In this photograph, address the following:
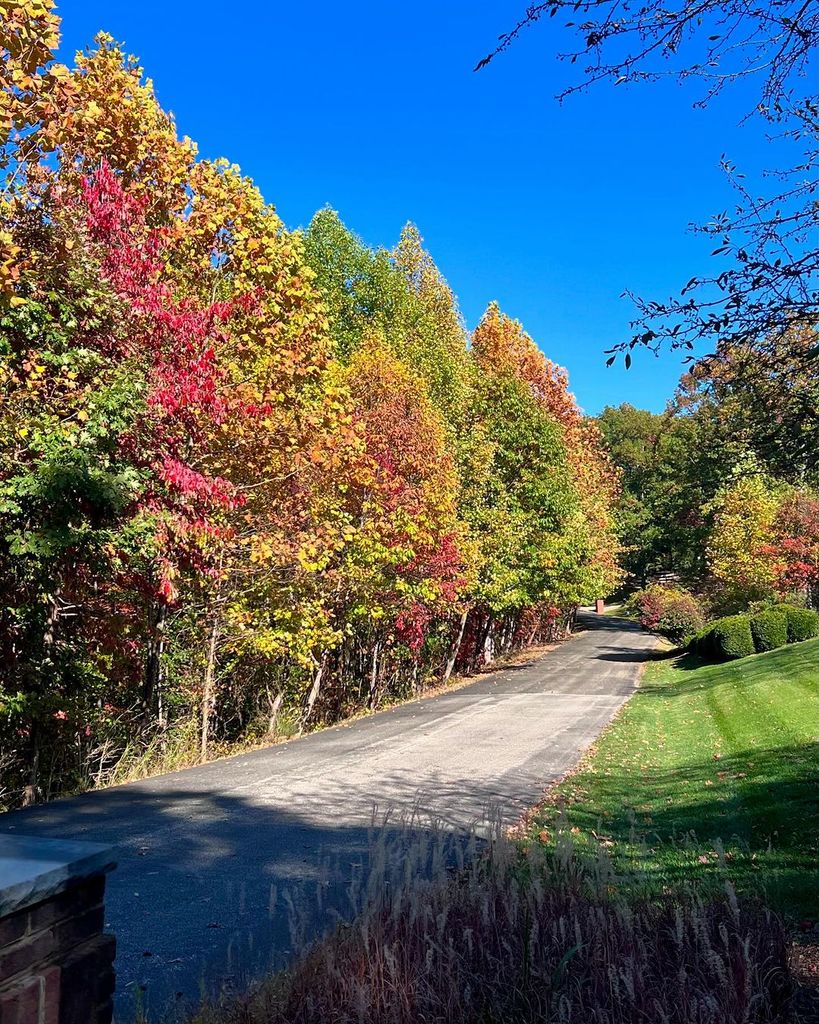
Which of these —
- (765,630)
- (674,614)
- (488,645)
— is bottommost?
(765,630)

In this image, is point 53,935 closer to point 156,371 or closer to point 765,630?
point 156,371

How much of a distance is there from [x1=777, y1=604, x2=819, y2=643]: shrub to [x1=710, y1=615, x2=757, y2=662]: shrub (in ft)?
3.85

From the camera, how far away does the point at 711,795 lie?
8.02m

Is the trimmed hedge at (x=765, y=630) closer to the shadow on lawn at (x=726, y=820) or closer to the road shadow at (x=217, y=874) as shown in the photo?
the shadow on lawn at (x=726, y=820)

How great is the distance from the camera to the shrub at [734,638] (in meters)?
23.5

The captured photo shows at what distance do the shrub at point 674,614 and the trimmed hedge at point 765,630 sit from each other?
7040mm

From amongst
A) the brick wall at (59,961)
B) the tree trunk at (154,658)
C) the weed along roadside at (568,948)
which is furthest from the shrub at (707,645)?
the brick wall at (59,961)

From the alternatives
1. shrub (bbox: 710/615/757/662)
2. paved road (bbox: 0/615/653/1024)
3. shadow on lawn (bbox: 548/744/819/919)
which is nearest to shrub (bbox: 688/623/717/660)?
shrub (bbox: 710/615/757/662)

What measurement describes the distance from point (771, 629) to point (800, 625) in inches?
32.7

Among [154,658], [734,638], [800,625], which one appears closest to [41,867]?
[154,658]

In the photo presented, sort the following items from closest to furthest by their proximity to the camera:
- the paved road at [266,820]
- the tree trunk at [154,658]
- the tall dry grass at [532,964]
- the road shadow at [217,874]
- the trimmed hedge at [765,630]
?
the tall dry grass at [532,964] → the road shadow at [217,874] → the paved road at [266,820] → the tree trunk at [154,658] → the trimmed hedge at [765,630]

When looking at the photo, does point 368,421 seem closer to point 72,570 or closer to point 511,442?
point 72,570

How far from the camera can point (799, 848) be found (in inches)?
228

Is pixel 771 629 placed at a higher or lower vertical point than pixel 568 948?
higher
